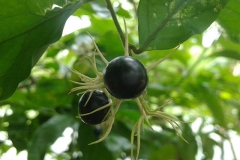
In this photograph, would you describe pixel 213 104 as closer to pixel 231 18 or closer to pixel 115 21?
pixel 231 18

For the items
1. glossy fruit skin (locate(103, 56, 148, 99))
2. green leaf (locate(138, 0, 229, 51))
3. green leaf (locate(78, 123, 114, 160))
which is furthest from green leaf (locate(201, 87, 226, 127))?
glossy fruit skin (locate(103, 56, 148, 99))

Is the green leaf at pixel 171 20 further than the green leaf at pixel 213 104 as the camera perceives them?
No

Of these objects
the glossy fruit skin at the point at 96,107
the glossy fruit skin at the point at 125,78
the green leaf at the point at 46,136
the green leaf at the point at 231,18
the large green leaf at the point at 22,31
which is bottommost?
the green leaf at the point at 46,136

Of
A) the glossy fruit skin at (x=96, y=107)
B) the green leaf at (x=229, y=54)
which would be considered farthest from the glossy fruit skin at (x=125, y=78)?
the green leaf at (x=229, y=54)

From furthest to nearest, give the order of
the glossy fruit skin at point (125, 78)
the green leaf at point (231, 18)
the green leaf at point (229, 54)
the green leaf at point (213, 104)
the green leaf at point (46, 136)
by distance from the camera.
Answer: the green leaf at point (213, 104) → the green leaf at point (229, 54) → the green leaf at point (46, 136) → the green leaf at point (231, 18) → the glossy fruit skin at point (125, 78)

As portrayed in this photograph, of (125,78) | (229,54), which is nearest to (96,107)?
(125,78)

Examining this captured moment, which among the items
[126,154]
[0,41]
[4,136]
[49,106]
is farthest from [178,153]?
[0,41]

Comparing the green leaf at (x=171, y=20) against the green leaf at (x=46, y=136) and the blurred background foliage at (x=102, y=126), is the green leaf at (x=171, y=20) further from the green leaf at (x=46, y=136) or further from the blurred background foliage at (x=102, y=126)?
the green leaf at (x=46, y=136)
